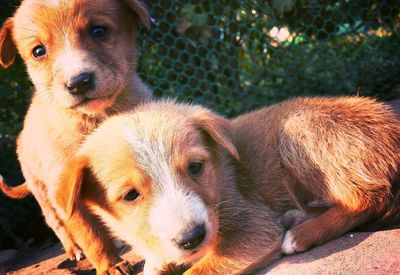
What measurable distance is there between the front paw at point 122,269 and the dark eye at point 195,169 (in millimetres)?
1258

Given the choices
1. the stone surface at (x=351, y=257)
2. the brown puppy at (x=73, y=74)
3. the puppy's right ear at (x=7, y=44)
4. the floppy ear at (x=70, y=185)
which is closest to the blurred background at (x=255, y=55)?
the puppy's right ear at (x=7, y=44)

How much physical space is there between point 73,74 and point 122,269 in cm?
157

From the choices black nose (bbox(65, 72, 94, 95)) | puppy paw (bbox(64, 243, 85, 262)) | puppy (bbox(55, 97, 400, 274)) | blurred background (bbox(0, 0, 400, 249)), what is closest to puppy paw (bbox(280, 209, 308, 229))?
puppy (bbox(55, 97, 400, 274))

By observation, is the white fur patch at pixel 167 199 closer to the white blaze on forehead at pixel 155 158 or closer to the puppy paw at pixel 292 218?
the white blaze on forehead at pixel 155 158

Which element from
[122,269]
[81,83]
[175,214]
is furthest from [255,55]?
[175,214]

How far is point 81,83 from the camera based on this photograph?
3.79 metres

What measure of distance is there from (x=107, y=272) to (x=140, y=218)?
3.82 ft

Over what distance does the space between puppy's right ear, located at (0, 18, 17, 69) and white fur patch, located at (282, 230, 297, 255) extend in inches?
110

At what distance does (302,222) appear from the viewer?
377cm

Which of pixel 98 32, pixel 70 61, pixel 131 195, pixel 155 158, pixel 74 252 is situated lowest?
pixel 74 252

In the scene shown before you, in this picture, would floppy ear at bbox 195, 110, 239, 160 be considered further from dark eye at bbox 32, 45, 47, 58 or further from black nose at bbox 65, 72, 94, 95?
dark eye at bbox 32, 45, 47, 58

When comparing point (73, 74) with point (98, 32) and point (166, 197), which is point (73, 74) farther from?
point (166, 197)

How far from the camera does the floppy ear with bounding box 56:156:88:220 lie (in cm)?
334

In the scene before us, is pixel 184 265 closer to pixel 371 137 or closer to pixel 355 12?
pixel 371 137
